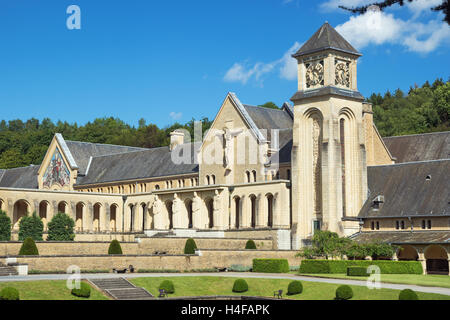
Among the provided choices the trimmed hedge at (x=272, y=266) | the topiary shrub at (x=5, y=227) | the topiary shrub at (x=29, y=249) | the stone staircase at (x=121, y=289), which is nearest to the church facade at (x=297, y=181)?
the topiary shrub at (x=5, y=227)

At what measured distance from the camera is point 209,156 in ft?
258

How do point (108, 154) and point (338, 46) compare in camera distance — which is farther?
point (108, 154)

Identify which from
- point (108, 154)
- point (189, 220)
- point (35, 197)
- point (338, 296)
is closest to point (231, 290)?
point (338, 296)

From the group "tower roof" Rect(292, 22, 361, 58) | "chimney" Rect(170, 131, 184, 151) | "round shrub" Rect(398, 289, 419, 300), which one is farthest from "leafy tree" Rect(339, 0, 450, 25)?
"chimney" Rect(170, 131, 184, 151)

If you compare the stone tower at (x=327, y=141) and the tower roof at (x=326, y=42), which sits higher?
the tower roof at (x=326, y=42)

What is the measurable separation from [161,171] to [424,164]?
34817mm

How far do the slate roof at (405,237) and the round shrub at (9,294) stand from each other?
31.9 metres

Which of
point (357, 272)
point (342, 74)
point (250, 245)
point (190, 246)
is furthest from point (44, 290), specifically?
point (342, 74)

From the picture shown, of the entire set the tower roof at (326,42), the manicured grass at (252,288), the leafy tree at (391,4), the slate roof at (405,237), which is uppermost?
the tower roof at (326,42)

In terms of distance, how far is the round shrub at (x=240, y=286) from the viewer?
45.3 meters

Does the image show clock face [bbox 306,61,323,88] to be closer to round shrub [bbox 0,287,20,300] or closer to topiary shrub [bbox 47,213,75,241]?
topiary shrub [bbox 47,213,75,241]

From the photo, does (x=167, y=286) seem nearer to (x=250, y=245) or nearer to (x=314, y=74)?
(x=250, y=245)

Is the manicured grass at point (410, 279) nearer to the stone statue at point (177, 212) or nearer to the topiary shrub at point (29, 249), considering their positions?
the topiary shrub at point (29, 249)
